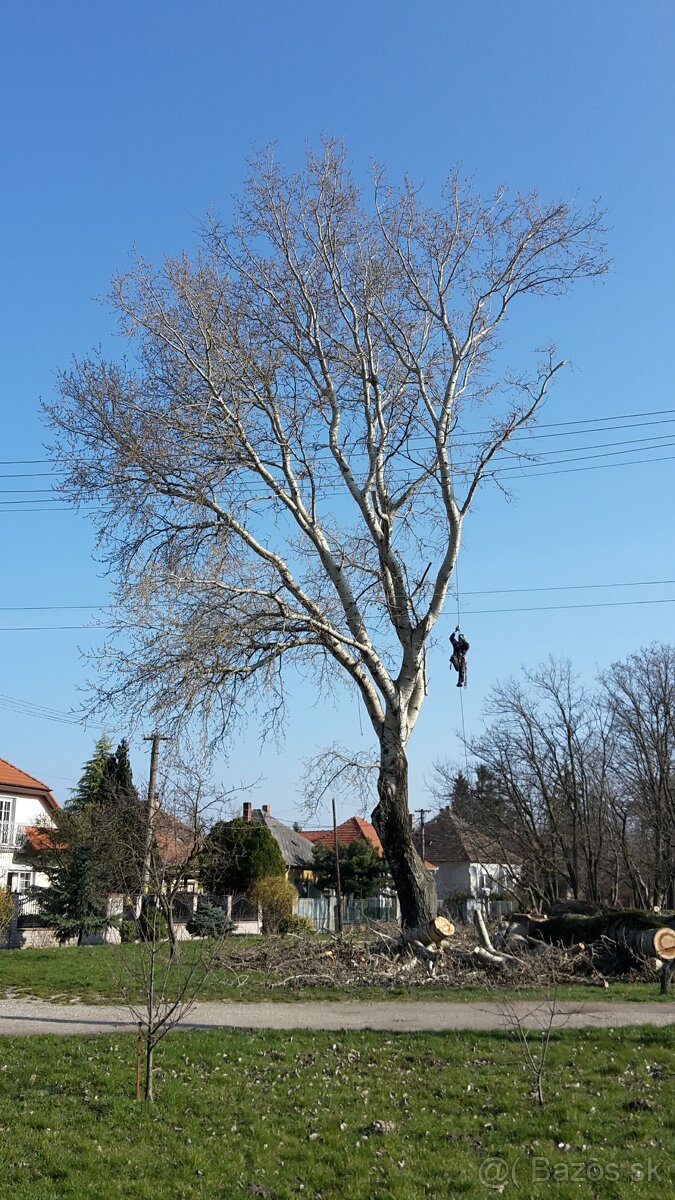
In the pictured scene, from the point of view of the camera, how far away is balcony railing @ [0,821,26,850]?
43.6 meters

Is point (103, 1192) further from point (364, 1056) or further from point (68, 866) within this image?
point (68, 866)

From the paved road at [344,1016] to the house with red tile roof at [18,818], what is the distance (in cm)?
3088

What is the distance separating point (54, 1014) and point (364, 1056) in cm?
521

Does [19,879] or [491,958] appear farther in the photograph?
[19,879]

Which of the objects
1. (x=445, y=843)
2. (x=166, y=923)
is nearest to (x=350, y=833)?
(x=445, y=843)

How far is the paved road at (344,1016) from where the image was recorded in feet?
37.8

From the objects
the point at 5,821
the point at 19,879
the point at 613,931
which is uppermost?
the point at 5,821

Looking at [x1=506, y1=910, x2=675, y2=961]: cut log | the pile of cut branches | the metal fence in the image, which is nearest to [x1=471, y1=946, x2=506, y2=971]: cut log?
the pile of cut branches

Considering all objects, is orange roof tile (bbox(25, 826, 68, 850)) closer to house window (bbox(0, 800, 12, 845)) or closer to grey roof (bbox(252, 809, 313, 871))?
house window (bbox(0, 800, 12, 845))

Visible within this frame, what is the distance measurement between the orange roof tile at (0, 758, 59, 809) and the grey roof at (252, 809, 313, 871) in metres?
11.8

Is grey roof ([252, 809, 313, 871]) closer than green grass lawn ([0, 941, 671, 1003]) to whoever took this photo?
No

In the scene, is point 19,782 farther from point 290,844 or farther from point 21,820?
point 290,844

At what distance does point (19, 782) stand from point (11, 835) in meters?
2.43

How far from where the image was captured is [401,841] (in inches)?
679
